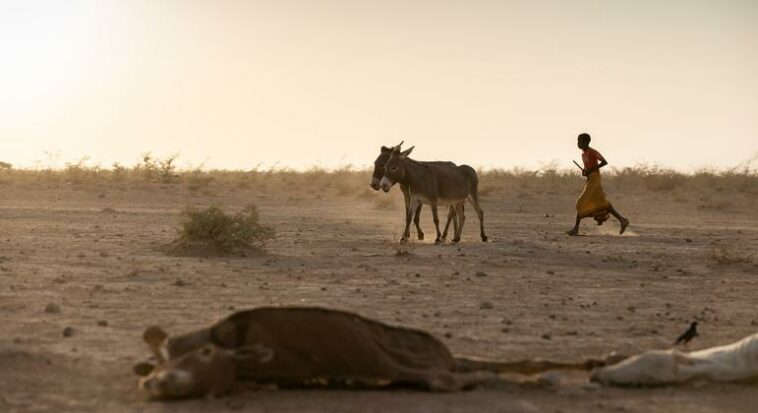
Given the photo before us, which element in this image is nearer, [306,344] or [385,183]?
[306,344]

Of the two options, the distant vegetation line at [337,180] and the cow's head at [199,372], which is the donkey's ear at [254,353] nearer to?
the cow's head at [199,372]

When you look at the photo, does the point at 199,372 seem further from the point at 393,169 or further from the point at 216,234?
the point at 393,169

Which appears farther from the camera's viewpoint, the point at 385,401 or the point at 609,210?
the point at 609,210

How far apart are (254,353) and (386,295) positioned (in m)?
5.17

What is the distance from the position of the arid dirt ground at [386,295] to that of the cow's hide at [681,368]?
0.09 m

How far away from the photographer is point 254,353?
6.56m

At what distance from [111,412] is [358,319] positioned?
5.09 ft

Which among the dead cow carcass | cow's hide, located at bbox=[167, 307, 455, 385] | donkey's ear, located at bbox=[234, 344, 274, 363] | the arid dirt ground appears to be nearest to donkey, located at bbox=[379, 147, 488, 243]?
the arid dirt ground

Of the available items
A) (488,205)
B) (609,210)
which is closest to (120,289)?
(609,210)

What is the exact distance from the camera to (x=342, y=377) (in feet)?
22.5

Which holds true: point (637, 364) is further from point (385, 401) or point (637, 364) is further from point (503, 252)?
point (503, 252)

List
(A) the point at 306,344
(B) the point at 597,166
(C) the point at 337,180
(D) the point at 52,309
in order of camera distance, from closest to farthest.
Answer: (A) the point at 306,344, (D) the point at 52,309, (B) the point at 597,166, (C) the point at 337,180

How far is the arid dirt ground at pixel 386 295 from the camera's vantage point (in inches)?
272

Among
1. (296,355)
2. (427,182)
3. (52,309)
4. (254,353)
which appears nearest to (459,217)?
(427,182)
